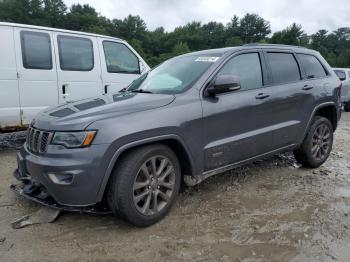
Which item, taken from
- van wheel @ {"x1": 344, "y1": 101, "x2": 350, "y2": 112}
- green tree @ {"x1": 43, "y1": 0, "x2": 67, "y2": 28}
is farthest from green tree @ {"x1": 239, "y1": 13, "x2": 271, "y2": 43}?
van wheel @ {"x1": 344, "y1": 101, "x2": 350, "y2": 112}

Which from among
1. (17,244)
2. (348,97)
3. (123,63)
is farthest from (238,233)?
(348,97)

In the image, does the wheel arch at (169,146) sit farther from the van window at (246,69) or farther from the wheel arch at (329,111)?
the wheel arch at (329,111)

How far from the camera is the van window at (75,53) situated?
247 inches

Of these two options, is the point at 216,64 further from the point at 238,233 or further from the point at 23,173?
the point at 23,173

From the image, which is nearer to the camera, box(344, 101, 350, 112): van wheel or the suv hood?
the suv hood

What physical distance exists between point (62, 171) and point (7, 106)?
3.28m

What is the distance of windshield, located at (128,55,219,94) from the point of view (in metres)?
3.94

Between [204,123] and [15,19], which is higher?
[15,19]

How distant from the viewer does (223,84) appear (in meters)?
3.72

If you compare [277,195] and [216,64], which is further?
[277,195]

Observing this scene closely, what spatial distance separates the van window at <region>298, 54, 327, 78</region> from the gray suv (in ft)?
0.25

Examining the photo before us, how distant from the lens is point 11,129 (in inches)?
233

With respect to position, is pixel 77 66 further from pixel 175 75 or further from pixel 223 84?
pixel 223 84

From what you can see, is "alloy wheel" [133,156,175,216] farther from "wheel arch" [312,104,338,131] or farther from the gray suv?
"wheel arch" [312,104,338,131]
